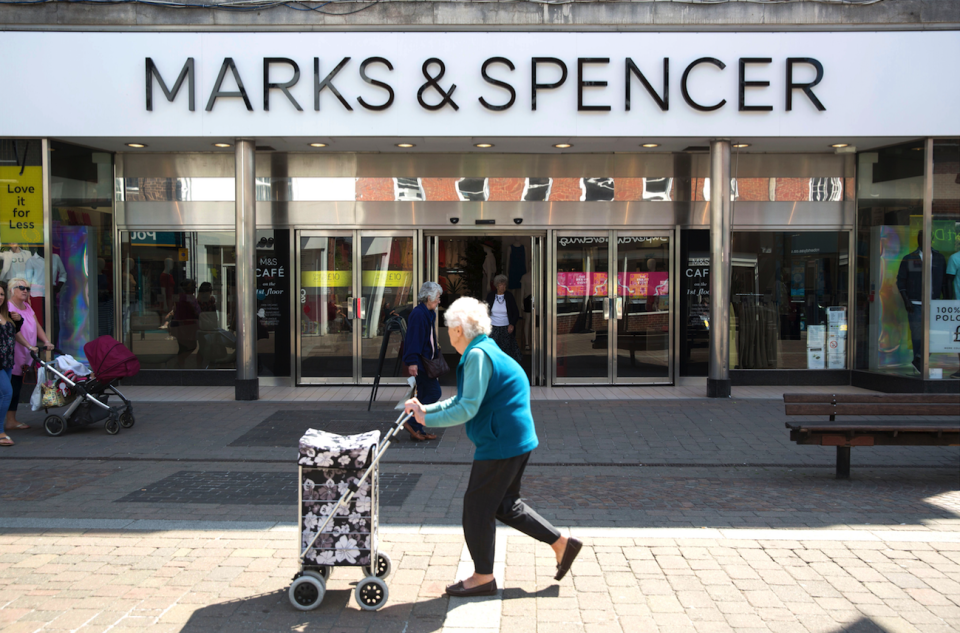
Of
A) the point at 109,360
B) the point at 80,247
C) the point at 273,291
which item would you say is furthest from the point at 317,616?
the point at 80,247

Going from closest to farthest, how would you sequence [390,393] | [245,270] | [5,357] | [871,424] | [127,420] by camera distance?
[871,424] < [5,357] < [127,420] < [245,270] < [390,393]

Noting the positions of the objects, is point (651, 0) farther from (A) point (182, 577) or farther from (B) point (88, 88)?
(A) point (182, 577)

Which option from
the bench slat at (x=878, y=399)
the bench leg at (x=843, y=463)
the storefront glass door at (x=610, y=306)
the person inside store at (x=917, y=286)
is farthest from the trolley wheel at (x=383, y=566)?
the person inside store at (x=917, y=286)

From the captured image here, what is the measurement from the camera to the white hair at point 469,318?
431 cm

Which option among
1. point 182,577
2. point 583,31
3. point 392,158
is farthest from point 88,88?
point 182,577

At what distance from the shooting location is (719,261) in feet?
36.4

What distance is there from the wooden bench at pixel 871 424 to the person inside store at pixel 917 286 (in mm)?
4800

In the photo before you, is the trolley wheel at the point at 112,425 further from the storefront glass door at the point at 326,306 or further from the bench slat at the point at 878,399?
the bench slat at the point at 878,399

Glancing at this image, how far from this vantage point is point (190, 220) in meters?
12.7

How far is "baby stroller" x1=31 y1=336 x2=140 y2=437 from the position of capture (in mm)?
8797

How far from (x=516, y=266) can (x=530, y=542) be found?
7.69 m

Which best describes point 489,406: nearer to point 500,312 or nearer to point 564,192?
point 500,312

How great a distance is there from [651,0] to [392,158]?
455cm

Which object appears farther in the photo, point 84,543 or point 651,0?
point 651,0
